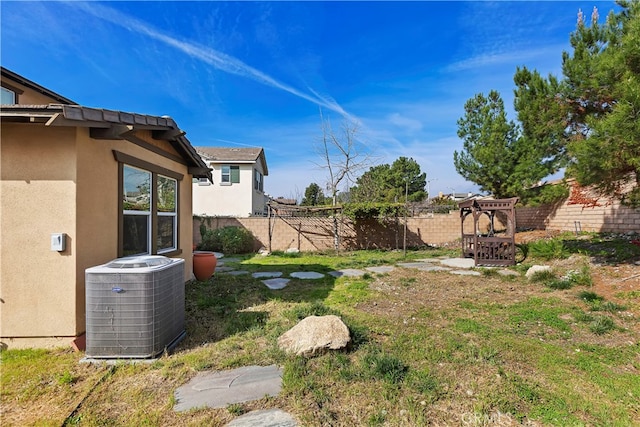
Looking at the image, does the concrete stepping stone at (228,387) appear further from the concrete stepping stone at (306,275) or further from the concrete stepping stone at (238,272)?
the concrete stepping stone at (238,272)

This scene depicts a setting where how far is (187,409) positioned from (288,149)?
20.2 metres

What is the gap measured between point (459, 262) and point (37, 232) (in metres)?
10.2

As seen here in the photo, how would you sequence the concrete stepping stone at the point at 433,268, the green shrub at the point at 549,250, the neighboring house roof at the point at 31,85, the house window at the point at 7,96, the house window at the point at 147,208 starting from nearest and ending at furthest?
the house window at the point at 147,208
the neighboring house roof at the point at 31,85
the house window at the point at 7,96
the concrete stepping stone at the point at 433,268
the green shrub at the point at 549,250

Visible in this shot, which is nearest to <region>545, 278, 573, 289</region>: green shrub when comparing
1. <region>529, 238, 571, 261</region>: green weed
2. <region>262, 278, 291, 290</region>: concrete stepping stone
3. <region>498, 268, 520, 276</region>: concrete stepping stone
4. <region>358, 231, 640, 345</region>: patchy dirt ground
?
<region>358, 231, 640, 345</region>: patchy dirt ground

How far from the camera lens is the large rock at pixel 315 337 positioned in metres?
3.13

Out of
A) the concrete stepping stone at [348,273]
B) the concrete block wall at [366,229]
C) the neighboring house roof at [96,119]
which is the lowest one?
the concrete stepping stone at [348,273]

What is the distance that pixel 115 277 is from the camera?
296 cm

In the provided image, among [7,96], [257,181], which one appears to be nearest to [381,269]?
[7,96]

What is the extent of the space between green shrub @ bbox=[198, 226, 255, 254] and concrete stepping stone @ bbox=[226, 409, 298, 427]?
36.0 ft

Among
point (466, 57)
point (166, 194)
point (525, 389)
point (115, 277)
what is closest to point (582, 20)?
point (466, 57)

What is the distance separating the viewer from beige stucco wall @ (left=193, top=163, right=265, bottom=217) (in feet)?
60.8

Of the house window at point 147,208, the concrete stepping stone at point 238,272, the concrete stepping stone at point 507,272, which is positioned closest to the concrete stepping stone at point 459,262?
the concrete stepping stone at point 507,272

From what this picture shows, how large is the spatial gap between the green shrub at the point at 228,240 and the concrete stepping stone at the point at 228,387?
405 inches

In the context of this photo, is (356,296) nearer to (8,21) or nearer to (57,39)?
(8,21)
